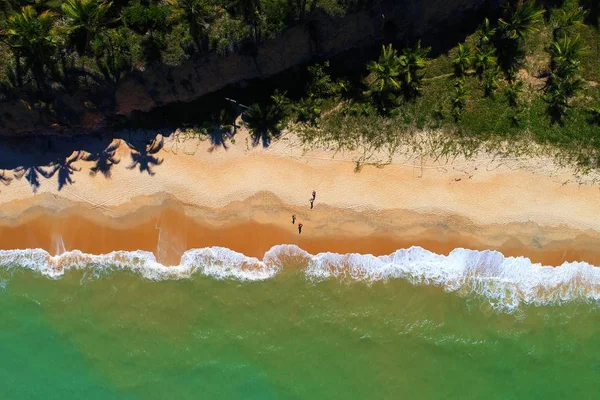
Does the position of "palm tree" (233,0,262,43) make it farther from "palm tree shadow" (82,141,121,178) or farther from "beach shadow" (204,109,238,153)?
"palm tree shadow" (82,141,121,178)

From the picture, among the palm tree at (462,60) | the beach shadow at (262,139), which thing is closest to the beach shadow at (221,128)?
the beach shadow at (262,139)

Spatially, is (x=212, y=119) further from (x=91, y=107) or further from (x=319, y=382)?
(x=319, y=382)

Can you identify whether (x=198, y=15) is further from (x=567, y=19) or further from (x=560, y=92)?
(x=567, y=19)

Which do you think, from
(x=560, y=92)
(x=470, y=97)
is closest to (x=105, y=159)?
(x=470, y=97)

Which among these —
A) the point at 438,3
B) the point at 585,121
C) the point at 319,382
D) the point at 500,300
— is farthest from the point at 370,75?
the point at 319,382

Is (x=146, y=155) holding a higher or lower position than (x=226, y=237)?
higher

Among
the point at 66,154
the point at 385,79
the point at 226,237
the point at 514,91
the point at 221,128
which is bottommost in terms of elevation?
the point at 226,237
